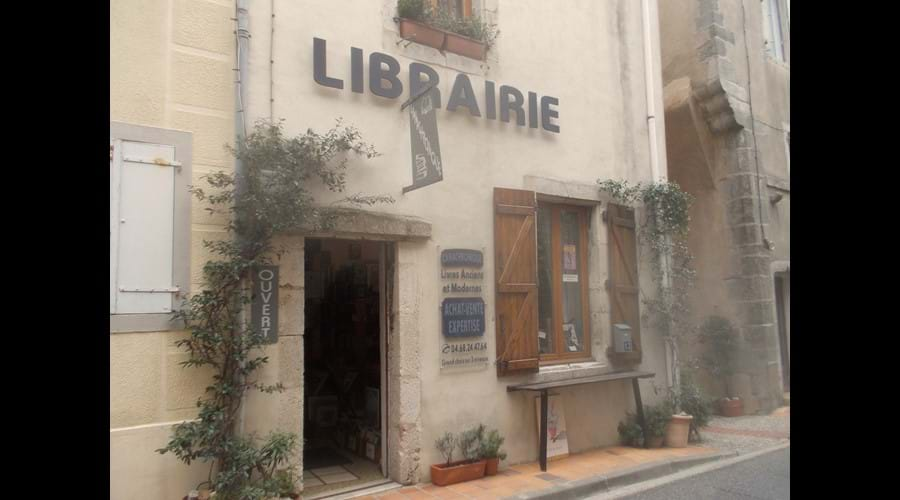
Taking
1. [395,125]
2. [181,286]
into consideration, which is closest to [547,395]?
[395,125]

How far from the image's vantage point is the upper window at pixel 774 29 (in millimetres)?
10047

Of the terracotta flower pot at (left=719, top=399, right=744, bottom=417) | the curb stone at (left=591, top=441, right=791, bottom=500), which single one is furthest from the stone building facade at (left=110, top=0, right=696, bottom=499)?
the terracotta flower pot at (left=719, top=399, right=744, bottom=417)

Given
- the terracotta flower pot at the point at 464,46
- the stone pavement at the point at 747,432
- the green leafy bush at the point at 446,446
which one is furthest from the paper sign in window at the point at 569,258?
the stone pavement at the point at 747,432

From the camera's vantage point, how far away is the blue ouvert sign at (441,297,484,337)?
17.4ft

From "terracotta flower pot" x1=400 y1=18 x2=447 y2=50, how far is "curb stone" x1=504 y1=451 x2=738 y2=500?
→ 3929 mm

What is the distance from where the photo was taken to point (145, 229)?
13.1 ft

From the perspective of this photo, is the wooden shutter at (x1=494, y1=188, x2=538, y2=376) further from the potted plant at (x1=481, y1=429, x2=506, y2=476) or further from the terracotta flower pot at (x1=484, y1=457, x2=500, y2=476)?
the terracotta flower pot at (x1=484, y1=457, x2=500, y2=476)

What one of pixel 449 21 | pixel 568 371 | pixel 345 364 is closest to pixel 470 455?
pixel 568 371

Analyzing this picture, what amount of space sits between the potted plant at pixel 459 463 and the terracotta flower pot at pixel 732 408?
488 cm

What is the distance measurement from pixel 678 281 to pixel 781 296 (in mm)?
3744

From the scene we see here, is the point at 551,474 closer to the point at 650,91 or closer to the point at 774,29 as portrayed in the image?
the point at 650,91

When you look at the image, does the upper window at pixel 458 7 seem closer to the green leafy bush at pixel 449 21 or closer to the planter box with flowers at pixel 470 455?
the green leafy bush at pixel 449 21

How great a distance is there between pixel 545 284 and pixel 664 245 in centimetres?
164

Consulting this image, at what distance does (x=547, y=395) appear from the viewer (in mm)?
5641
